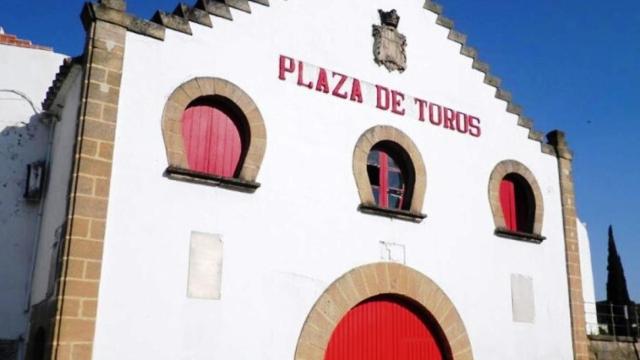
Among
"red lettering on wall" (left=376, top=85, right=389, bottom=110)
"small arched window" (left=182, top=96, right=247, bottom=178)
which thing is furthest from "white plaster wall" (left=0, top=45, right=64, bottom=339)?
"red lettering on wall" (left=376, top=85, right=389, bottom=110)

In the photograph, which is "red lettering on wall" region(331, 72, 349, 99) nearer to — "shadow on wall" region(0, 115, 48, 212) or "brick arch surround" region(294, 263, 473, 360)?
"brick arch surround" region(294, 263, 473, 360)

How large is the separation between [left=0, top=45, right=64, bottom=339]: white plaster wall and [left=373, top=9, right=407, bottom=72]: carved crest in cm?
566

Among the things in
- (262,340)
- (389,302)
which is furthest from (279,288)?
(389,302)

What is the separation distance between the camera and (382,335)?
976 cm

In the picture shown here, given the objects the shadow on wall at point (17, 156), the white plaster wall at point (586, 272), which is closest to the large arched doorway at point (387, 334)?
the shadow on wall at point (17, 156)

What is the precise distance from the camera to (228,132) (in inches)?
354

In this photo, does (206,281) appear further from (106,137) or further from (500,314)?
(500,314)

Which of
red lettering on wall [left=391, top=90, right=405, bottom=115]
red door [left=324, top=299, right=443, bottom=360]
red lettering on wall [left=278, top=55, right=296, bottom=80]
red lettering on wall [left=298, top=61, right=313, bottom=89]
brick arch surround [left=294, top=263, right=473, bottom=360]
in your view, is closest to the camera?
brick arch surround [left=294, top=263, right=473, bottom=360]

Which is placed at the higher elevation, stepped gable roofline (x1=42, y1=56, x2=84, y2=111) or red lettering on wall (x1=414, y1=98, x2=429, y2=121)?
red lettering on wall (x1=414, y1=98, x2=429, y2=121)

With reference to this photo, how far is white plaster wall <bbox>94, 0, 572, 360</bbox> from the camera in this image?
777cm

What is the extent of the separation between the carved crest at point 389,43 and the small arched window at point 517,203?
3.17m

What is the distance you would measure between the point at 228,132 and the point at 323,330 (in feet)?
10.1

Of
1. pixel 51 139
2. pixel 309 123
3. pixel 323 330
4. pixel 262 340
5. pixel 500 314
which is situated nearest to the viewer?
pixel 262 340

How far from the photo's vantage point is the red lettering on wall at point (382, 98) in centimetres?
1055
